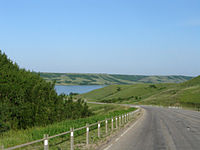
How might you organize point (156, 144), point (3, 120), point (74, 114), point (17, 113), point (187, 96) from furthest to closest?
point (187, 96)
point (74, 114)
point (17, 113)
point (3, 120)
point (156, 144)

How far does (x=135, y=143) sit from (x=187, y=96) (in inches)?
4488

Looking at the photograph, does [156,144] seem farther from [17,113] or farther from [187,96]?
[187,96]

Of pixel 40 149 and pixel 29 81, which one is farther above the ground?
pixel 29 81

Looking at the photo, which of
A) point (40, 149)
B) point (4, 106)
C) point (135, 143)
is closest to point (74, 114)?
point (4, 106)

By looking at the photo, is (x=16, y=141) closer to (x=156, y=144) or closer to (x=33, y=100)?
(x=156, y=144)

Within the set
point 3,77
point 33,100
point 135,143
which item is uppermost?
point 3,77

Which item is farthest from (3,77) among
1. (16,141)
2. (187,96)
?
(187,96)

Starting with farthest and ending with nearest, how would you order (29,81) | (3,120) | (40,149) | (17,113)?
(29,81) < (17,113) < (3,120) < (40,149)

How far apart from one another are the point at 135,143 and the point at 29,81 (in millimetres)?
18696

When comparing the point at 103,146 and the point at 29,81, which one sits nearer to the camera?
the point at 103,146

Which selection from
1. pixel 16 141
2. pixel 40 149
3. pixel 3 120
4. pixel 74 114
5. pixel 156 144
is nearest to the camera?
pixel 40 149

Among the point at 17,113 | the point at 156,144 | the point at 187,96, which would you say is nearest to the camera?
the point at 156,144

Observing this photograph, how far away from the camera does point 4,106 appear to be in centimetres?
2570

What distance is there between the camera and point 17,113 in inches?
1112
